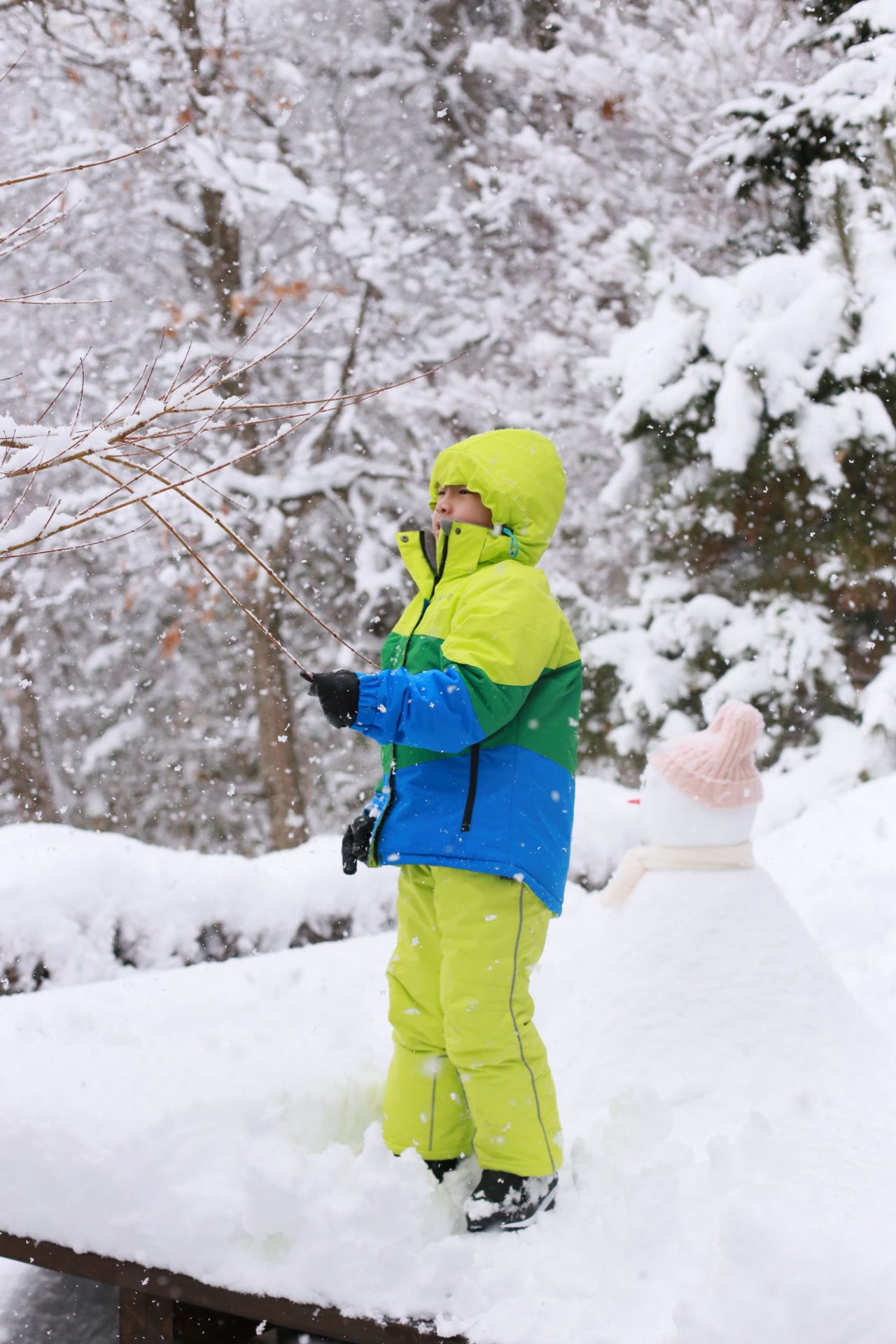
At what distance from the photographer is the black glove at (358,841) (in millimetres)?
1987

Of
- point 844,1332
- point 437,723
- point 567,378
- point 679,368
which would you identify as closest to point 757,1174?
point 844,1332

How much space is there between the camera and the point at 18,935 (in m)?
3.91

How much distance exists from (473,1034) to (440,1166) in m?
0.38

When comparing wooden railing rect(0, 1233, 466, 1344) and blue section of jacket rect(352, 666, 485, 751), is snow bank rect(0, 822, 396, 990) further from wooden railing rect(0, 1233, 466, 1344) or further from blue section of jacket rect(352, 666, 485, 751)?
blue section of jacket rect(352, 666, 485, 751)

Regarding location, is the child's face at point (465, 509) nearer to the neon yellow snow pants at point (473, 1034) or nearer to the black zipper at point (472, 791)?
the black zipper at point (472, 791)

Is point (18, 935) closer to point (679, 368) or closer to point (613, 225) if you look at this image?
point (679, 368)

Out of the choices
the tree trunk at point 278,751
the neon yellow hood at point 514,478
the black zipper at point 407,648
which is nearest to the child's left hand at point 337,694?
the black zipper at point 407,648

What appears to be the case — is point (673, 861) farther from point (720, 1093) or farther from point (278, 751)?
point (278, 751)

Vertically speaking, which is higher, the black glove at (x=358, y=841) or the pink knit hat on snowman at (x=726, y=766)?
the black glove at (x=358, y=841)

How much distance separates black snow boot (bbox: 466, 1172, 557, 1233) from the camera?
1.80 meters

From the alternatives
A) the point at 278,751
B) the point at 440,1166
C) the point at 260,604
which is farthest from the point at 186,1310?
the point at 278,751

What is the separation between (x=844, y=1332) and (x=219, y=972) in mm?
2587

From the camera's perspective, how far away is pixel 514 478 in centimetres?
202

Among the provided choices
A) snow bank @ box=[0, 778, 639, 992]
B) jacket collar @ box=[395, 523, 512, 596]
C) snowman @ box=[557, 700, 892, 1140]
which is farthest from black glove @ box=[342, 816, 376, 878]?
snow bank @ box=[0, 778, 639, 992]
